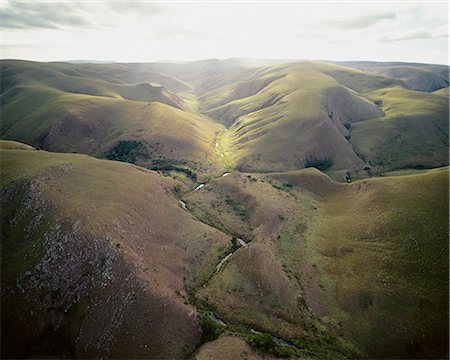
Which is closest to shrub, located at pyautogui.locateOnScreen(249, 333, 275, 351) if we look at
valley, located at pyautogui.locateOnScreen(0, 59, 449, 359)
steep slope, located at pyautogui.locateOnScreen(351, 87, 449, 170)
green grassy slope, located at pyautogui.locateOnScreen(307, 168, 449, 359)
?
valley, located at pyautogui.locateOnScreen(0, 59, 449, 359)

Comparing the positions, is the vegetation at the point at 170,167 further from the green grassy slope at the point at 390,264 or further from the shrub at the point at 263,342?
the shrub at the point at 263,342

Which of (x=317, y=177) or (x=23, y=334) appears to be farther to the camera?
(x=317, y=177)

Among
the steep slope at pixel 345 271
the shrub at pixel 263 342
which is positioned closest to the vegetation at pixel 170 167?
the steep slope at pixel 345 271

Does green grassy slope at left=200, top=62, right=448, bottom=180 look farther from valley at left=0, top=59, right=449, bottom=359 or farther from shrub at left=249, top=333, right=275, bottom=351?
shrub at left=249, top=333, right=275, bottom=351

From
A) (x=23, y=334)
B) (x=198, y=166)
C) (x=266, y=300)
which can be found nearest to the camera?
(x=23, y=334)

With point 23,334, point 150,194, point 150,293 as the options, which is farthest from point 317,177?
point 23,334

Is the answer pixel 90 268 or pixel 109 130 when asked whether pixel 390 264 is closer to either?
pixel 90 268

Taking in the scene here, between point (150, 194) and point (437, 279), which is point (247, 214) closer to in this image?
point (150, 194)

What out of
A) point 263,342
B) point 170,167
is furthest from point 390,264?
point 170,167
